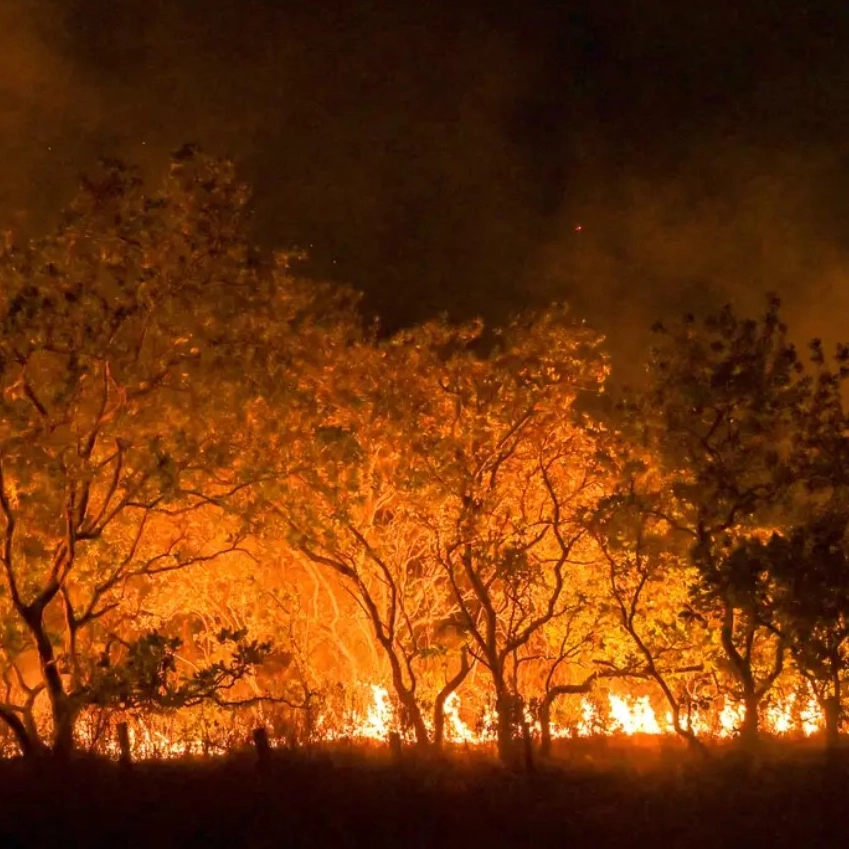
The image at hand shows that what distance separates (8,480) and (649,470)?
8305 mm

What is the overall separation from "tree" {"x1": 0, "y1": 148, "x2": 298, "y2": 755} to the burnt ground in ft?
5.03

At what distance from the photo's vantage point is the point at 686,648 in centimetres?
1672

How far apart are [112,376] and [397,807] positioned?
20.1ft

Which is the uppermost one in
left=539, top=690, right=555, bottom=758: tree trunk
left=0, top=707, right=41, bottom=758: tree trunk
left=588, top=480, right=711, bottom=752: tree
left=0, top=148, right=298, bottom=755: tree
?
left=0, top=148, right=298, bottom=755: tree

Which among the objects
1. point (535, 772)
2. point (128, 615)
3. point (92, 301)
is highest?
point (92, 301)

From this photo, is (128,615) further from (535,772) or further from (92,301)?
(535,772)

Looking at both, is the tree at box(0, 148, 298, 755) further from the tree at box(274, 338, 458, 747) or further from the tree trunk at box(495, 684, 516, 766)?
the tree trunk at box(495, 684, 516, 766)

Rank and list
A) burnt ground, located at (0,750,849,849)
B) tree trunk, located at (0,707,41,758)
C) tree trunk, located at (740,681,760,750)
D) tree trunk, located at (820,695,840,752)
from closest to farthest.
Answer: burnt ground, located at (0,750,849,849), tree trunk, located at (0,707,41,758), tree trunk, located at (740,681,760,750), tree trunk, located at (820,695,840,752)

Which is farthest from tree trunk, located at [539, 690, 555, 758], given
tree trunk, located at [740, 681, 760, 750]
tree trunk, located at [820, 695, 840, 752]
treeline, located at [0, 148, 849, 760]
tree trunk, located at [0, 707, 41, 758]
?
tree trunk, located at [0, 707, 41, 758]

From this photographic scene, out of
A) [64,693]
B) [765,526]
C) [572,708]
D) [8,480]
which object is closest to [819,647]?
[765,526]

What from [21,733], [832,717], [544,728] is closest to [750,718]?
[832,717]

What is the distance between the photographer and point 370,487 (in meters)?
16.9

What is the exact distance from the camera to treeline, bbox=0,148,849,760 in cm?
1291

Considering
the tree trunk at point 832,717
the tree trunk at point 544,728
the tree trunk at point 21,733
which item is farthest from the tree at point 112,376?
the tree trunk at point 832,717
